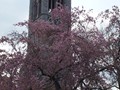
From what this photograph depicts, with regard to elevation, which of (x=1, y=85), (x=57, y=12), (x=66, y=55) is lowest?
(x=1, y=85)

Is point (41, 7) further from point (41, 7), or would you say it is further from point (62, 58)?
point (62, 58)

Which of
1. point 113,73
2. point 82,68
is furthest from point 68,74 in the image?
point 113,73

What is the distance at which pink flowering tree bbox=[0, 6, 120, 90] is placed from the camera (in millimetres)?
17219

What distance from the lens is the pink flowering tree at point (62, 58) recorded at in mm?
17219

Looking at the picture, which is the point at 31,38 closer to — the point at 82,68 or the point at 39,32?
the point at 39,32

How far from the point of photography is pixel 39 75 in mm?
17656

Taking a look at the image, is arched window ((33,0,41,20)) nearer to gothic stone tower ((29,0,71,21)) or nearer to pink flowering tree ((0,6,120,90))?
gothic stone tower ((29,0,71,21))

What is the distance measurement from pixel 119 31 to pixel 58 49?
2.75 metres

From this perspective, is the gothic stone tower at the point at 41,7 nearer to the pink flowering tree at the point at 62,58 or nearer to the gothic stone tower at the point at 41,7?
the gothic stone tower at the point at 41,7

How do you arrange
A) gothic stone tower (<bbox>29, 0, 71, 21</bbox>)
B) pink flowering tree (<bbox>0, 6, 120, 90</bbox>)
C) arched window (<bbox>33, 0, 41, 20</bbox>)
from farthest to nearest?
arched window (<bbox>33, 0, 41, 20</bbox>) < gothic stone tower (<bbox>29, 0, 71, 21</bbox>) < pink flowering tree (<bbox>0, 6, 120, 90</bbox>)

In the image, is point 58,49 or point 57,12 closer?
point 58,49

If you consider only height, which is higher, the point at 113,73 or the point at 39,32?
the point at 39,32

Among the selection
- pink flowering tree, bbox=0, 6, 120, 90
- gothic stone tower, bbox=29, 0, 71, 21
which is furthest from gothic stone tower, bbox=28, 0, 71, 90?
pink flowering tree, bbox=0, 6, 120, 90

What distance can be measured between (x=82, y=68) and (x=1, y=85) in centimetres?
321
